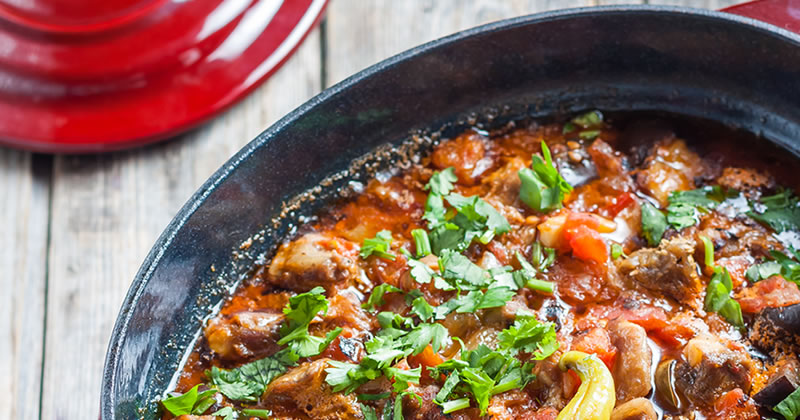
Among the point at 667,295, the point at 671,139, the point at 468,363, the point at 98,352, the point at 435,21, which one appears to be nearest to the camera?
the point at 468,363

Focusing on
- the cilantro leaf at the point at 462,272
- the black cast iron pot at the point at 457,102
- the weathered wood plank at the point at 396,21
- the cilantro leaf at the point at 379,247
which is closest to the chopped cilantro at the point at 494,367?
the cilantro leaf at the point at 462,272

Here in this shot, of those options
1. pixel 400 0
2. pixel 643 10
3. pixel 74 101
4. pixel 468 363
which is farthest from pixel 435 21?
pixel 468 363

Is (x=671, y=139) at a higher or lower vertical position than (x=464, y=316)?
higher

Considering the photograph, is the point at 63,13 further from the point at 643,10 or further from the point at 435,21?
the point at 643,10

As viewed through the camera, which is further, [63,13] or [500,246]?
[63,13]

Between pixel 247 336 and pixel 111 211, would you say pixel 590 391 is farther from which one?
pixel 111 211

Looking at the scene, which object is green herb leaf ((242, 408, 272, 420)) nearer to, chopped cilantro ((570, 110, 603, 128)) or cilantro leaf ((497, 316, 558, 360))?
cilantro leaf ((497, 316, 558, 360))

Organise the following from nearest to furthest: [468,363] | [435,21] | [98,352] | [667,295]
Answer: [468,363]
[667,295]
[98,352]
[435,21]
